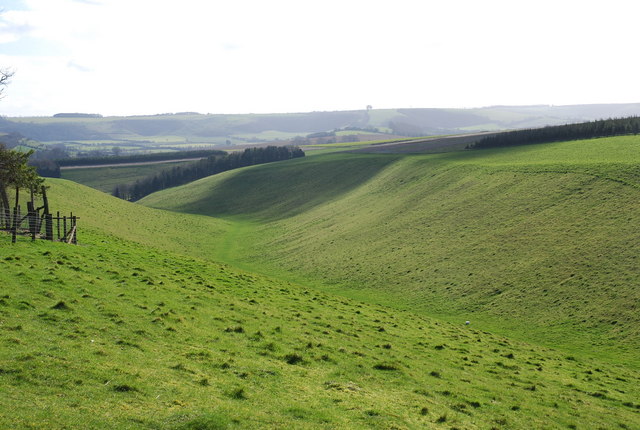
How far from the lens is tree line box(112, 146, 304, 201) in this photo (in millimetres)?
166000

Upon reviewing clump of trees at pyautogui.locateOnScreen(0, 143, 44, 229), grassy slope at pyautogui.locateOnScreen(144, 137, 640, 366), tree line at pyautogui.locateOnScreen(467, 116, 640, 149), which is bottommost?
grassy slope at pyautogui.locateOnScreen(144, 137, 640, 366)

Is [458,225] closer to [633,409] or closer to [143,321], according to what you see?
[633,409]

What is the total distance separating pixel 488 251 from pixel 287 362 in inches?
1281

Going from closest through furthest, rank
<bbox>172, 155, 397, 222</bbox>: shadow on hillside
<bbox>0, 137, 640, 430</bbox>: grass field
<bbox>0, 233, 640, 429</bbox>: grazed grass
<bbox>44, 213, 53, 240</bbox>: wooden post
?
<bbox>0, 233, 640, 429</bbox>: grazed grass
<bbox>0, 137, 640, 430</bbox>: grass field
<bbox>44, 213, 53, 240</bbox>: wooden post
<bbox>172, 155, 397, 222</bbox>: shadow on hillside

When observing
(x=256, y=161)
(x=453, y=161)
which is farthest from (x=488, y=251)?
(x=256, y=161)

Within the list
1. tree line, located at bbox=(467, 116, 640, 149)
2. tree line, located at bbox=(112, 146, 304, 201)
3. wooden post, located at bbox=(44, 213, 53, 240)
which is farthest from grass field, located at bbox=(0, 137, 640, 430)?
tree line, located at bbox=(112, 146, 304, 201)

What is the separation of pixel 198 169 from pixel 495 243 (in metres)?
144

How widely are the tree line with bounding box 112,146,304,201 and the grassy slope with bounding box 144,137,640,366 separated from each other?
86.0 metres

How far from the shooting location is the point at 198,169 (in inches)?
7052

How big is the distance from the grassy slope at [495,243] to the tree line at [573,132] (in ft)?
33.9

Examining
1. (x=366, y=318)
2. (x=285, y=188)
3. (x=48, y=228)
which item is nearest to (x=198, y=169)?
(x=285, y=188)

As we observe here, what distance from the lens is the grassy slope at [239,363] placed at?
13156 millimetres

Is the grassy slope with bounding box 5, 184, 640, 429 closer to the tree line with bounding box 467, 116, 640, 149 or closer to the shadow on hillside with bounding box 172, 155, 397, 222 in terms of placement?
the shadow on hillside with bounding box 172, 155, 397, 222

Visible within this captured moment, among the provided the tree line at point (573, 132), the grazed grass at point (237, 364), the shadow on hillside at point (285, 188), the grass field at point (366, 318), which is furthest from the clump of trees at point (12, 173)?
the tree line at point (573, 132)
